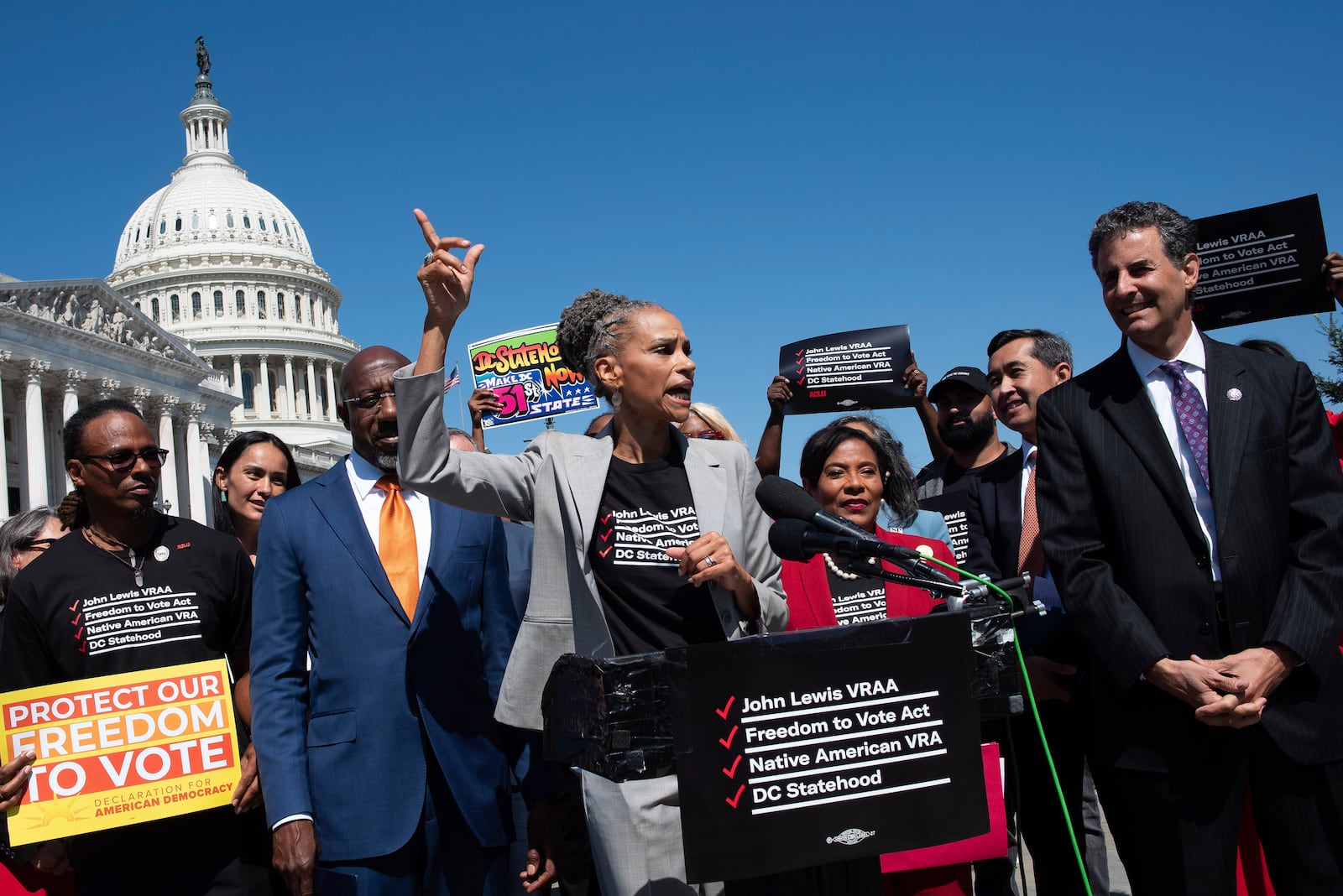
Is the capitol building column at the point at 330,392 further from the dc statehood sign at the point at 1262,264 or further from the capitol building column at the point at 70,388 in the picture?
the dc statehood sign at the point at 1262,264

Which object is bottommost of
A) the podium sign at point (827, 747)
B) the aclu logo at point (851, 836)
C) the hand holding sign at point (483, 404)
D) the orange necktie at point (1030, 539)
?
the aclu logo at point (851, 836)

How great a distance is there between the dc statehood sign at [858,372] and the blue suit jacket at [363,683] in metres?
3.40

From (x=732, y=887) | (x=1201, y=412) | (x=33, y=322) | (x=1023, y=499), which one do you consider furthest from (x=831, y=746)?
(x=33, y=322)

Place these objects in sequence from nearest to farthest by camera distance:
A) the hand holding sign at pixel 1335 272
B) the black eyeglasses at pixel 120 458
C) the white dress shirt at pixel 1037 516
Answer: the black eyeglasses at pixel 120 458
the white dress shirt at pixel 1037 516
the hand holding sign at pixel 1335 272

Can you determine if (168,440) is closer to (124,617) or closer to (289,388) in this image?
(289,388)

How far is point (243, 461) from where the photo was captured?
5238mm

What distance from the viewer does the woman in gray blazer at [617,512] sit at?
2893 mm

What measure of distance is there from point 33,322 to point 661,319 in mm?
51134

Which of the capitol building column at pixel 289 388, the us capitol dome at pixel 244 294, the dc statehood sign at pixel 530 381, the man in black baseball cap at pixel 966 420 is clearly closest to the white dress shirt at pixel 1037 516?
the man in black baseball cap at pixel 966 420

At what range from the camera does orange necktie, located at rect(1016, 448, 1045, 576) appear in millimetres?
4332

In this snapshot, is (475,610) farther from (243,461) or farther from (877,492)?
(243,461)

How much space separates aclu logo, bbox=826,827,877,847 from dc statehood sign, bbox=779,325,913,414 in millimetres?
4414

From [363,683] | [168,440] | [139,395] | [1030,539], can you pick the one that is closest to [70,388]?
[139,395]

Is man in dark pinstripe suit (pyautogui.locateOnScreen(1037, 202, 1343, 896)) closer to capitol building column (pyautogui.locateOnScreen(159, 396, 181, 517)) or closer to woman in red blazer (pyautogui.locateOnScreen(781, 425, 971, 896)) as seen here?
woman in red blazer (pyautogui.locateOnScreen(781, 425, 971, 896))
